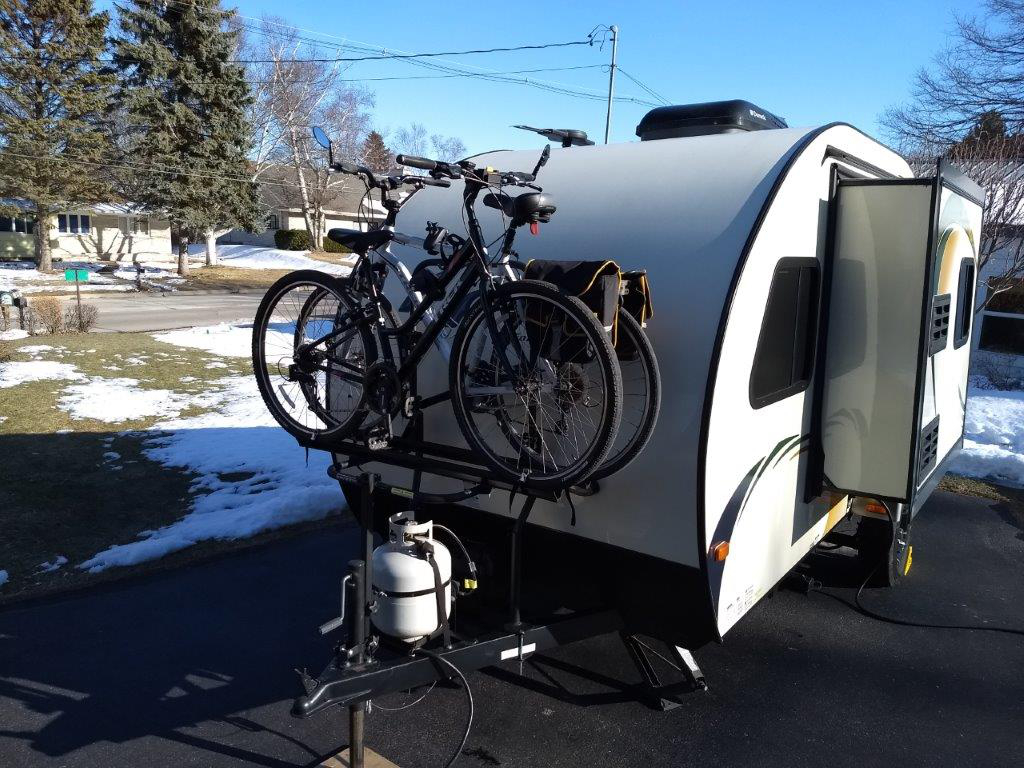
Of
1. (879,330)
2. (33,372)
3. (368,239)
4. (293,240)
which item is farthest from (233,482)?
(293,240)

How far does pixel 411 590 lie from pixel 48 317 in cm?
1383

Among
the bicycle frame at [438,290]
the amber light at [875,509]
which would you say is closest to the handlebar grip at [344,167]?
the bicycle frame at [438,290]

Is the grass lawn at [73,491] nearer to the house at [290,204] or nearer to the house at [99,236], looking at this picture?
the house at [99,236]

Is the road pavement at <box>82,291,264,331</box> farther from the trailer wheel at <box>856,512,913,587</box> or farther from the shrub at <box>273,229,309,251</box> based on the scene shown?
the shrub at <box>273,229,309,251</box>

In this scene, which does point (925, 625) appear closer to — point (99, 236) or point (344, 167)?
point (344, 167)

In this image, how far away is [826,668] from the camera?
416 centimetres

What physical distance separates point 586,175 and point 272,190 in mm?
49669

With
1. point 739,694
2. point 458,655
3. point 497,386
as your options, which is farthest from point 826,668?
point 497,386

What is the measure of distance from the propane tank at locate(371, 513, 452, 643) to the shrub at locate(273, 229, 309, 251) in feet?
146

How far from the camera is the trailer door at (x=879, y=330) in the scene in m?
3.63

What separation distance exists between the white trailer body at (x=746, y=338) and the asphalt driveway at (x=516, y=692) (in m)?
0.66

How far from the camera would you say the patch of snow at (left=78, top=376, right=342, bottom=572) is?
18.2ft

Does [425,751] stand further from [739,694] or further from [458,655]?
[739,694]

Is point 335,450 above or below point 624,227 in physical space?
below
